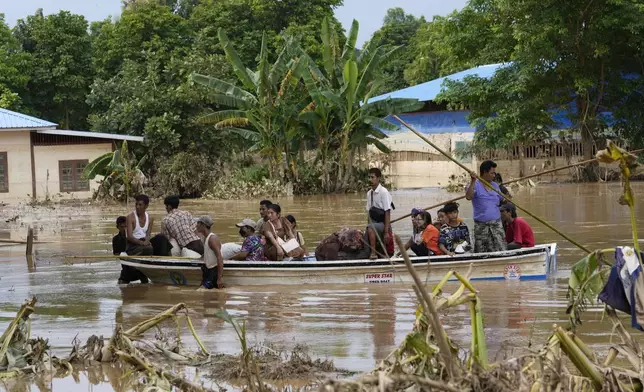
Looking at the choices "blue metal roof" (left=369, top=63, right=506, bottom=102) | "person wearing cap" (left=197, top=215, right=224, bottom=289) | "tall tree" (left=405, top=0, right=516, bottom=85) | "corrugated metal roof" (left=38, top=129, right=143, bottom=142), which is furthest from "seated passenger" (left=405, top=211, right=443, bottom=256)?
"blue metal roof" (left=369, top=63, right=506, bottom=102)

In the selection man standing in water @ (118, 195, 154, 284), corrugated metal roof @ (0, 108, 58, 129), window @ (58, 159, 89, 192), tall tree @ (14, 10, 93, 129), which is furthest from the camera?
tall tree @ (14, 10, 93, 129)

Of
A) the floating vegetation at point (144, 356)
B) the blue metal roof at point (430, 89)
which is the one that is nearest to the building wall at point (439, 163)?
the blue metal roof at point (430, 89)

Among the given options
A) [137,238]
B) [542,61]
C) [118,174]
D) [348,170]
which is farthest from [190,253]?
[542,61]

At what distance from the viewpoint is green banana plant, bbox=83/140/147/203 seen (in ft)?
89.5

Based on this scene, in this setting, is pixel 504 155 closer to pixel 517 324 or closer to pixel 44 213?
pixel 44 213

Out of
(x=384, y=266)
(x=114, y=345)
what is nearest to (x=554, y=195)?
(x=384, y=266)

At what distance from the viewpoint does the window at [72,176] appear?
29078mm

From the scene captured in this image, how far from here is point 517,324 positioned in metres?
8.71

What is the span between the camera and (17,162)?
28469mm

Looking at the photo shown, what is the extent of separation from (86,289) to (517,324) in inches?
223

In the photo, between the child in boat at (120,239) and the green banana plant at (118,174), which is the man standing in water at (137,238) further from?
the green banana plant at (118,174)

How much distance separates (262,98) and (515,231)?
52.5 ft

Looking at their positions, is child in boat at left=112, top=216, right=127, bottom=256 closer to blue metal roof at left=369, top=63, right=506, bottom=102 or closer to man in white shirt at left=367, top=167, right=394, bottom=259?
man in white shirt at left=367, top=167, right=394, bottom=259

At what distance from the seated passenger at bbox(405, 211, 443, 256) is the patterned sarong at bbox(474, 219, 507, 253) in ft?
1.46
